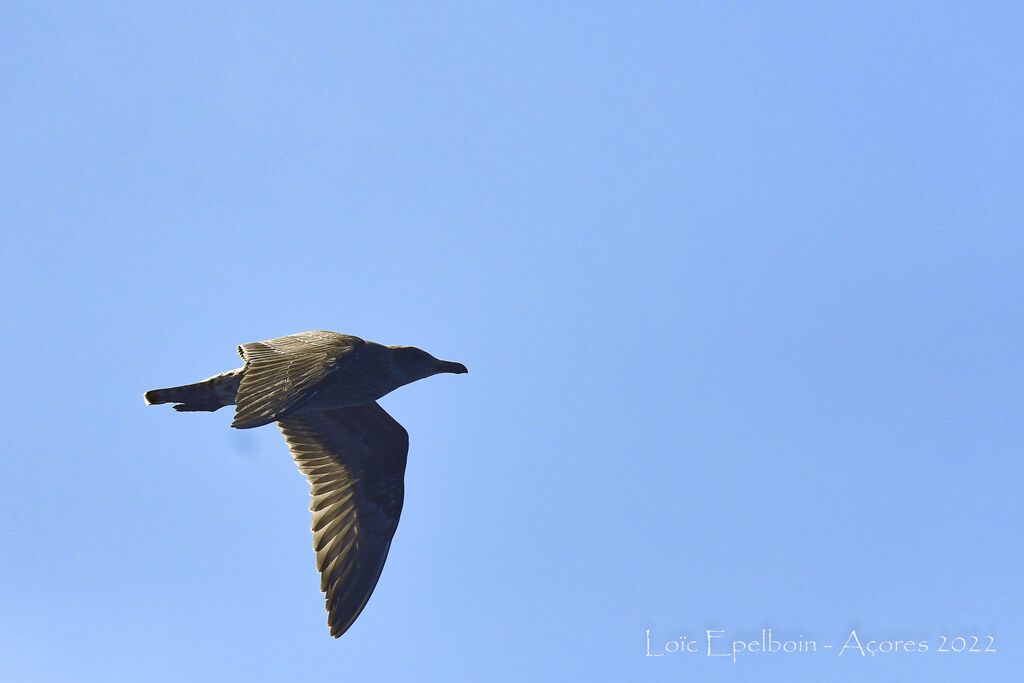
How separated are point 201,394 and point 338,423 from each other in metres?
2.08

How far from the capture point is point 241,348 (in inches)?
538

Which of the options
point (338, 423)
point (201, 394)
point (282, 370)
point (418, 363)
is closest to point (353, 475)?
point (338, 423)

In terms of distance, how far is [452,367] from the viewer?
15.0 m

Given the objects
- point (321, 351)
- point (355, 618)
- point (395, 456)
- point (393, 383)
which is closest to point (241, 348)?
point (321, 351)

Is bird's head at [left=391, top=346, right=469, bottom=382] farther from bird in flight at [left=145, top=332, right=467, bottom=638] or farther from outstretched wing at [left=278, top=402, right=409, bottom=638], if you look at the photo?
outstretched wing at [left=278, top=402, right=409, bottom=638]

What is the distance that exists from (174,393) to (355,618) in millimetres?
3987

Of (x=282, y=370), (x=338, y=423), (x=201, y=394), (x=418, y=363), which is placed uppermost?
(x=418, y=363)

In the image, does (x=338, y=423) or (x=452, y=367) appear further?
(x=338, y=423)

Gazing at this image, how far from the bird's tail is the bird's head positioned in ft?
7.14

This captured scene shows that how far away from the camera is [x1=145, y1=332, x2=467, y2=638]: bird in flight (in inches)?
511

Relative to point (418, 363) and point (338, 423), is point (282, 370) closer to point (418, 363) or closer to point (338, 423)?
point (418, 363)

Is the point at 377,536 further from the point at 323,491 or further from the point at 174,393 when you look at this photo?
the point at 174,393

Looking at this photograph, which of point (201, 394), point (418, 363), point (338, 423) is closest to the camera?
point (201, 394)

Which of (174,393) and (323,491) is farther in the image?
(323,491)
